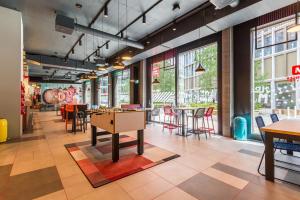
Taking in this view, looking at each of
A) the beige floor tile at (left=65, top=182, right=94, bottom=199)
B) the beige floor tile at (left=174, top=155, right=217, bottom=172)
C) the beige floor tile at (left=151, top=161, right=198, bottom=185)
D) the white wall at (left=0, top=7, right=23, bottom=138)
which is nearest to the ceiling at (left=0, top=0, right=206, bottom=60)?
the white wall at (left=0, top=7, right=23, bottom=138)

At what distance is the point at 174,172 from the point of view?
3037 millimetres

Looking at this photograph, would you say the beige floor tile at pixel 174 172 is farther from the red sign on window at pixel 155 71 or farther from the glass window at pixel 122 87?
the glass window at pixel 122 87

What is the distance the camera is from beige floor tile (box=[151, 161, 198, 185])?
9.14 feet

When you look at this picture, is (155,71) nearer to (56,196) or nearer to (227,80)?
(227,80)

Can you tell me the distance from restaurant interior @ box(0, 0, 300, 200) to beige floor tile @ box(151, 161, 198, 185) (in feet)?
0.07

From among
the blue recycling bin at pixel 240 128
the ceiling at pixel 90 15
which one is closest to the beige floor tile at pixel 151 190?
the blue recycling bin at pixel 240 128

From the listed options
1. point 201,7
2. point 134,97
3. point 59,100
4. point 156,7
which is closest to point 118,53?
point 134,97

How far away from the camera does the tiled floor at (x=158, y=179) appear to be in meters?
2.34

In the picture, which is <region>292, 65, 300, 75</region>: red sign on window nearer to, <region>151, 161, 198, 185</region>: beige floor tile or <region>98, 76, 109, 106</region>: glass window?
<region>151, 161, 198, 185</region>: beige floor tile

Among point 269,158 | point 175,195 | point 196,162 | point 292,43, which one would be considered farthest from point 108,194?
point 292,43

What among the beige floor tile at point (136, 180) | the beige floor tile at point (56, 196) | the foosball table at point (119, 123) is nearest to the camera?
the beige floor tile at point (56, 196)

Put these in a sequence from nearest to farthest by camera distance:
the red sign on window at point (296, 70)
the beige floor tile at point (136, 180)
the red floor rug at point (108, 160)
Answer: the beige floor tile at point (136, 180) < the red floor rug at point (108, 160) < the red sign on window at point (296, 70)

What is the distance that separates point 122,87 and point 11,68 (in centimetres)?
772

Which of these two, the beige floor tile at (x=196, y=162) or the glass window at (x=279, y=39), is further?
the glass window at (x=279, y=39)
